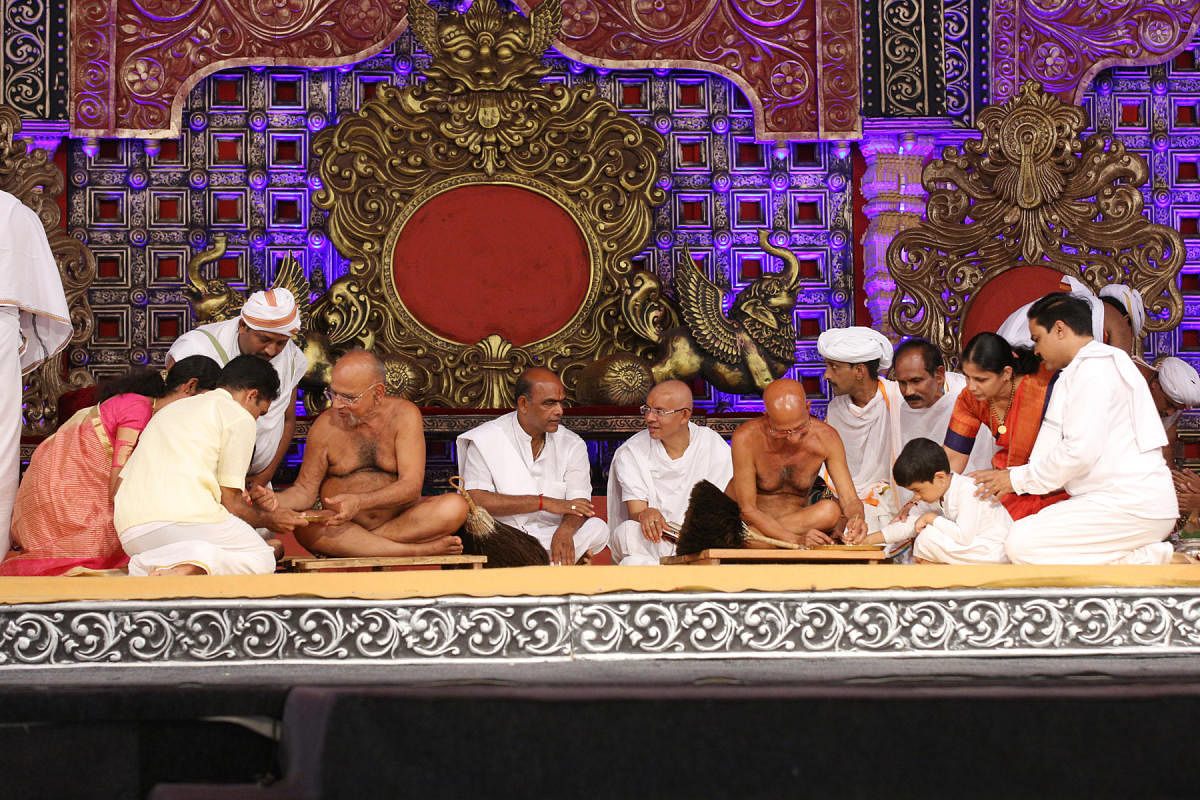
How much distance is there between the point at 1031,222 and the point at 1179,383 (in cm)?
132

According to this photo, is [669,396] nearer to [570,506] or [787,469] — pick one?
[570,506]

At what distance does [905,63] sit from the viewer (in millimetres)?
7820

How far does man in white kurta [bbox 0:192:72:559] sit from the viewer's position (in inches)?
212

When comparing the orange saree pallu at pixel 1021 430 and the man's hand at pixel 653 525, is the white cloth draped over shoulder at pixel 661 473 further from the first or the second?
the orange saree pallu at pixel 1021 430

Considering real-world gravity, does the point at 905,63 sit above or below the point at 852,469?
above

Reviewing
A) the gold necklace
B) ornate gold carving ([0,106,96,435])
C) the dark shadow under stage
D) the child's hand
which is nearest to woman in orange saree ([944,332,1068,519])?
the gold necklace

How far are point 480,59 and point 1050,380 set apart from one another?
388 cm

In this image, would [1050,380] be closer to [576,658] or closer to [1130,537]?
[1130,537]

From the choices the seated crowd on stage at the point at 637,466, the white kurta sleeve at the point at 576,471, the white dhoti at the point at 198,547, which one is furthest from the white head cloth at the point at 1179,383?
the white dhoti at the point at 198,547

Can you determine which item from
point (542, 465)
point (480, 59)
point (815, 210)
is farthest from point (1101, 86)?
point (542, 465)

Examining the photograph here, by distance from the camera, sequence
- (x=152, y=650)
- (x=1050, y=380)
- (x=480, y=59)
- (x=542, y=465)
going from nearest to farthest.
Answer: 1. (x=152, y=650)
2. (x=1050, y=380)
3. (x=542, y=465)
4. (x=480, y=59)

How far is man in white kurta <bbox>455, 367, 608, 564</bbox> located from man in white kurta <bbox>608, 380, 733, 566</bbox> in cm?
16

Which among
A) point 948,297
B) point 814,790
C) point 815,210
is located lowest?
point 814,790

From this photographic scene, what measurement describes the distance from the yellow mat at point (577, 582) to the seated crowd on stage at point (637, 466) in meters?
0.48
